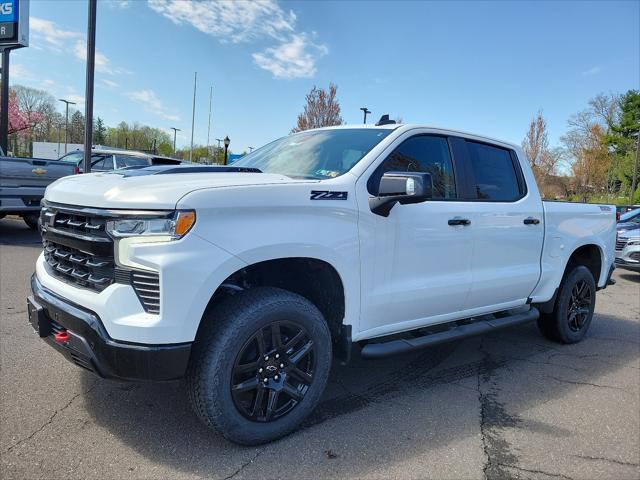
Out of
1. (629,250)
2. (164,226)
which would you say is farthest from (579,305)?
(629,250)

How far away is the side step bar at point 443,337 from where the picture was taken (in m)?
3.26

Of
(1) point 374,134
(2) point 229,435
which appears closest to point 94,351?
(2) point 229,435

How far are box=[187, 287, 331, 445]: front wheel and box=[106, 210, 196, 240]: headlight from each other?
20.9 inches

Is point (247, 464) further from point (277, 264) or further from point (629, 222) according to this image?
point (629, 222)

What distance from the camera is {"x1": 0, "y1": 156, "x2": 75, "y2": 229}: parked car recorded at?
30.3 ft

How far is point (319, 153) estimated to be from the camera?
365 cm

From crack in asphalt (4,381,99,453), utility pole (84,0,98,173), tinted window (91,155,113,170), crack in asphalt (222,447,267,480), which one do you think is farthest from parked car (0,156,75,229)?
Answer: crack in asphalt (222,447,267,480)

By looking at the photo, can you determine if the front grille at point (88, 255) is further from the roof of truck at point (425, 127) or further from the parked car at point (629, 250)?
the parked car at point (629, 250)

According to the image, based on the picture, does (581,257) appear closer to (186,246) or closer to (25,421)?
(186,246)

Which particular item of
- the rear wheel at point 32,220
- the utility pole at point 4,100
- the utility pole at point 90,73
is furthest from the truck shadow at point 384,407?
the utility pole at point 4,100

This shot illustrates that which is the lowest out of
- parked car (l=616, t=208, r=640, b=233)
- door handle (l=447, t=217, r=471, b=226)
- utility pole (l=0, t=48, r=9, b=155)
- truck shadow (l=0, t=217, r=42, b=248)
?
truck shadow (l=0, t=217, r=42, b=248)

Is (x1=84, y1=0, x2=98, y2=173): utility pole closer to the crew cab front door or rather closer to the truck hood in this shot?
the truck hood

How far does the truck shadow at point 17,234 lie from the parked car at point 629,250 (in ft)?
36.7

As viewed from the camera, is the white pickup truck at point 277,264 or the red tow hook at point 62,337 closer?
the white pickup truck at point 277,264
